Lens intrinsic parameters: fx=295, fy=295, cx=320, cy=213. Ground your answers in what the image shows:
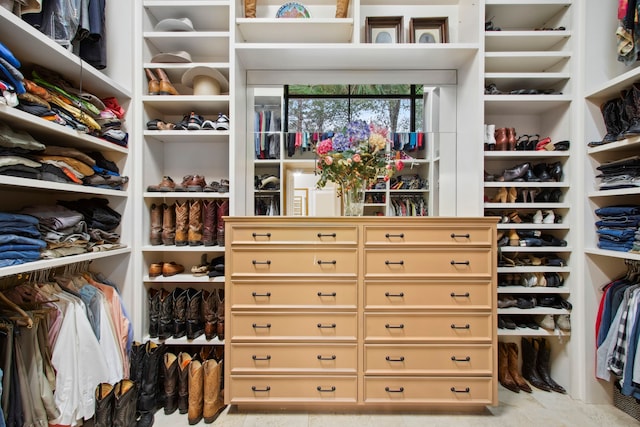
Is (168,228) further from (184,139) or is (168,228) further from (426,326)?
(426,326)

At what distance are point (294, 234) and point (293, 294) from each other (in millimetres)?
353

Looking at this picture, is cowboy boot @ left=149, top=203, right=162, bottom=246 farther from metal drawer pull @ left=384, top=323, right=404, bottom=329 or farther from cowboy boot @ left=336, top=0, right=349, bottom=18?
cowboy boot @ left=336, top=0, right=349, bottom=18

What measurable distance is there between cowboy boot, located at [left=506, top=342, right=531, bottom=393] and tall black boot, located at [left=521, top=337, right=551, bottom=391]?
7cm

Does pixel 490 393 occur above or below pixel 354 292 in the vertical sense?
below

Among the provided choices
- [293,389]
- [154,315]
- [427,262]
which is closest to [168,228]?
[154,315]

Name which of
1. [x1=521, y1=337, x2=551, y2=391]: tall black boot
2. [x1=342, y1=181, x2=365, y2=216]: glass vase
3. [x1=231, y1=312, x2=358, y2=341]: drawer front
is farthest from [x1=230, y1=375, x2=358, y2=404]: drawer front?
[x1=521, y1=337, x2=551, y2=391]: tall black boot

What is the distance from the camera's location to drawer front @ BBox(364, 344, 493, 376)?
1.71m

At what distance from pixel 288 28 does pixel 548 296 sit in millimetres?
2626

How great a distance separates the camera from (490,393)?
67.0 inches

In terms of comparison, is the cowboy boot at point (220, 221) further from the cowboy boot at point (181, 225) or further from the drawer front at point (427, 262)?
the drawer front at point (427, 262)

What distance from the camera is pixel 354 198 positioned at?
1.92 meters

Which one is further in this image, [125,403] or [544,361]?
[544,361]

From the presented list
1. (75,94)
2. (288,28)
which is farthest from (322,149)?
(75,94)

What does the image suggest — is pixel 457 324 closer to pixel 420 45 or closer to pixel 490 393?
pixel 490 393
